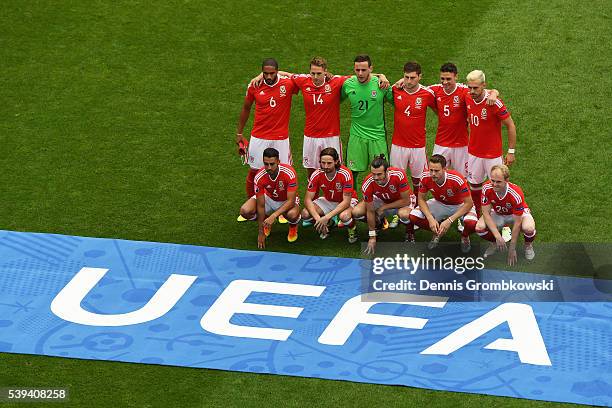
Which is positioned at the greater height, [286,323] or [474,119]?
[474,119]

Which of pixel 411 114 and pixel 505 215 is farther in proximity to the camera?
pixel 411 114

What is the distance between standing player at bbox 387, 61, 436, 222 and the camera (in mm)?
12906

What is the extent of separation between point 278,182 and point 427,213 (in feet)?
5.88

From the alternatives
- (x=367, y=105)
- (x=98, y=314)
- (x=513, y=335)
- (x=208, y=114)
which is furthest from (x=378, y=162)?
(x=208, y=114)

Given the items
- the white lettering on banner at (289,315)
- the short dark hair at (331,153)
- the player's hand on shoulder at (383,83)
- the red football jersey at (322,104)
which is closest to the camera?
the white lettering on banner at (289,315)

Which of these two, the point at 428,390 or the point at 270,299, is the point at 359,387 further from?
the point at 270,299

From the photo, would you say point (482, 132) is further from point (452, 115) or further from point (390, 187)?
point (390, 187)

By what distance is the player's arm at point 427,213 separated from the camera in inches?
490

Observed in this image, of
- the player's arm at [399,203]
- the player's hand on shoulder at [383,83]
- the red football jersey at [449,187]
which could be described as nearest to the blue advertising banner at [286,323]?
the player's arm at [399,203]

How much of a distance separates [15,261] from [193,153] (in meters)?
3.28

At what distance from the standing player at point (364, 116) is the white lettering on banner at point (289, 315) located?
2064mm

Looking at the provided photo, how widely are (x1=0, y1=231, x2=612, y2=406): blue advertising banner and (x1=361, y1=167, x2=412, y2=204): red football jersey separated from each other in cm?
82

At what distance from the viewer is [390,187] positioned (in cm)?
1275

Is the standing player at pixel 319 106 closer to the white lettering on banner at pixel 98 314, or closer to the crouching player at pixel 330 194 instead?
the crouching player at pixel 330 194
